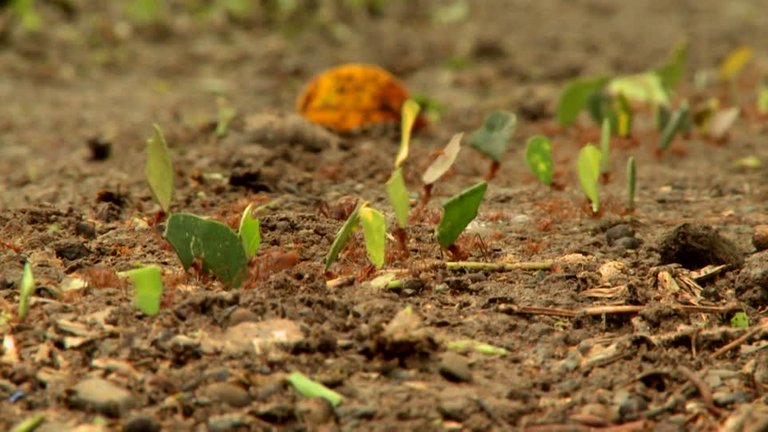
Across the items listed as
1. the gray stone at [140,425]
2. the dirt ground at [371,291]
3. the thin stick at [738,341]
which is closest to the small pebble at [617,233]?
the dirt ground at [371,291]

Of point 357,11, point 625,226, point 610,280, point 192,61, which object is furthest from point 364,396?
point 357,11

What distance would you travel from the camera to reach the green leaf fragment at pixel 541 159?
9.80 ft

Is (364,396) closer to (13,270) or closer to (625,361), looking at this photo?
(625,361)

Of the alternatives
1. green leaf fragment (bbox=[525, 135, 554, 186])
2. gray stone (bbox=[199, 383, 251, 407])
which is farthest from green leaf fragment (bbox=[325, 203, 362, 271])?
green leaf fragment (bbox=[525, 135, 554, 186])

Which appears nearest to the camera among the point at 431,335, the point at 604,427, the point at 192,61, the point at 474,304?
the point at 604,427

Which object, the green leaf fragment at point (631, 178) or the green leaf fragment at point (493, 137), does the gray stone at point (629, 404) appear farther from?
the green leaf fragment at point (493, 137)

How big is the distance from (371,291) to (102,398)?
0.59m

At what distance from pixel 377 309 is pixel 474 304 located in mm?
222

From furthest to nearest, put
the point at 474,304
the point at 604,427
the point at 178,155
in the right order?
1. the point at 178,155
2. the point at 474,304
3. the point at 604,427

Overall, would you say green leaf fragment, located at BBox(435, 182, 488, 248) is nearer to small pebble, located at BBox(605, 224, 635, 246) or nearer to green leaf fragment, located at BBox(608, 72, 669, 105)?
small pebble, located at BBox(605, 224, 635, 246)

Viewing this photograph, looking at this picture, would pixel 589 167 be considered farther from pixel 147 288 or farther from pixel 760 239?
pixel 147 288

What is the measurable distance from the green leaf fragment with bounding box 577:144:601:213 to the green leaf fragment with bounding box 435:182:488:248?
443mm

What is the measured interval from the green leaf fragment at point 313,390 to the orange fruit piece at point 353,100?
1.92 m

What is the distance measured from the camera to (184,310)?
2066 mm
